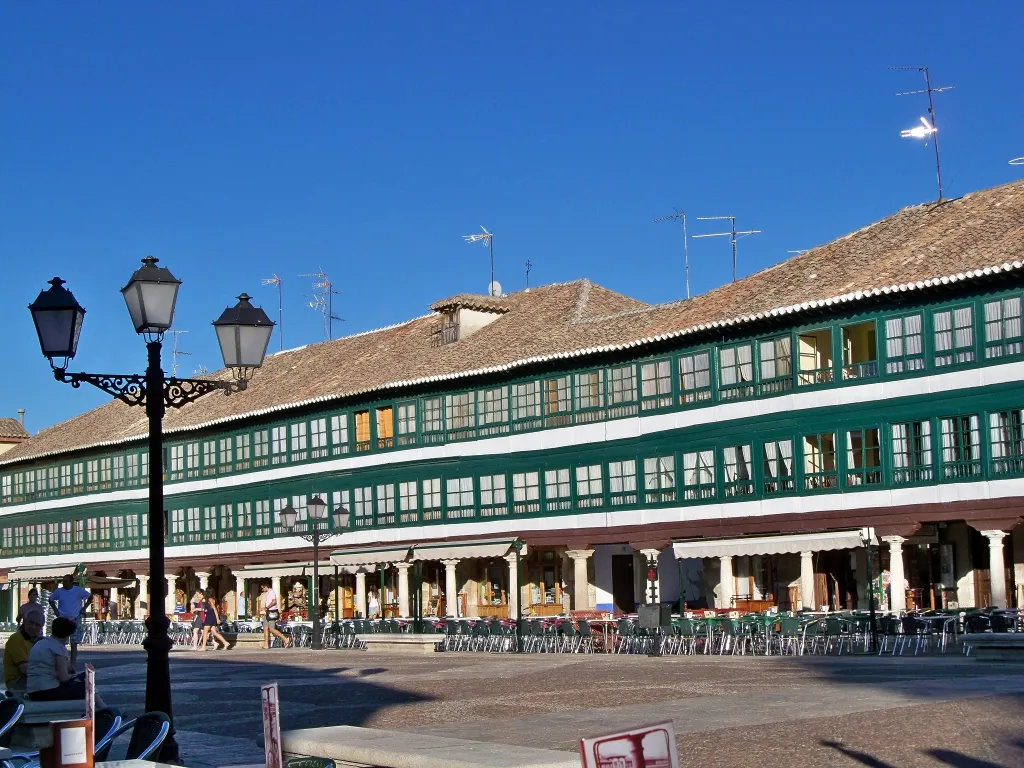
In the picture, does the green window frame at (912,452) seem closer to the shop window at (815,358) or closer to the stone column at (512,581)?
the shop window at (815,358)

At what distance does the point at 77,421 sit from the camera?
67.6 metres

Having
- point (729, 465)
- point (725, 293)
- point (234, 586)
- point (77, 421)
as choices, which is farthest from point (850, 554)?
point (77, 421)

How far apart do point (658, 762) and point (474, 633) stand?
28.6 m

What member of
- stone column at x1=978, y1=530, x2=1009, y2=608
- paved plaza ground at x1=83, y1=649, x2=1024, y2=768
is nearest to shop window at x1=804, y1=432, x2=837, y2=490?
stone column at x1=978, y1=530, x2=1009, y2=608

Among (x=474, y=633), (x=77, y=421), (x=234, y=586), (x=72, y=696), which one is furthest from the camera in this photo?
(x=77, y=421)

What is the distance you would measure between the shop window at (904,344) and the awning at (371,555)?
17658 mm

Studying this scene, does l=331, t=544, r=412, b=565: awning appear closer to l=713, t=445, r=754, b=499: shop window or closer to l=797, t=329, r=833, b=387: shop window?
l=713, t=445, r=754, b=499: shop window

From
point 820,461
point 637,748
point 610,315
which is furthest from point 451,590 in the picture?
point 637,748

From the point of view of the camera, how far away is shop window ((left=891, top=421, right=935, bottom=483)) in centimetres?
3431

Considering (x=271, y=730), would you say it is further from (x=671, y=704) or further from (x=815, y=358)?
(x=815, y=358)

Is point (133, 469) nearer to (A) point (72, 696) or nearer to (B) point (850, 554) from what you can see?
(B) point (850, 554)

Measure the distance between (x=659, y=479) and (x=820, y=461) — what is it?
5173 mm

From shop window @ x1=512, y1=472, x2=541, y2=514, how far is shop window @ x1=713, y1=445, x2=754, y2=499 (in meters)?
7.06

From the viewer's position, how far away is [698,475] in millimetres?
39250
